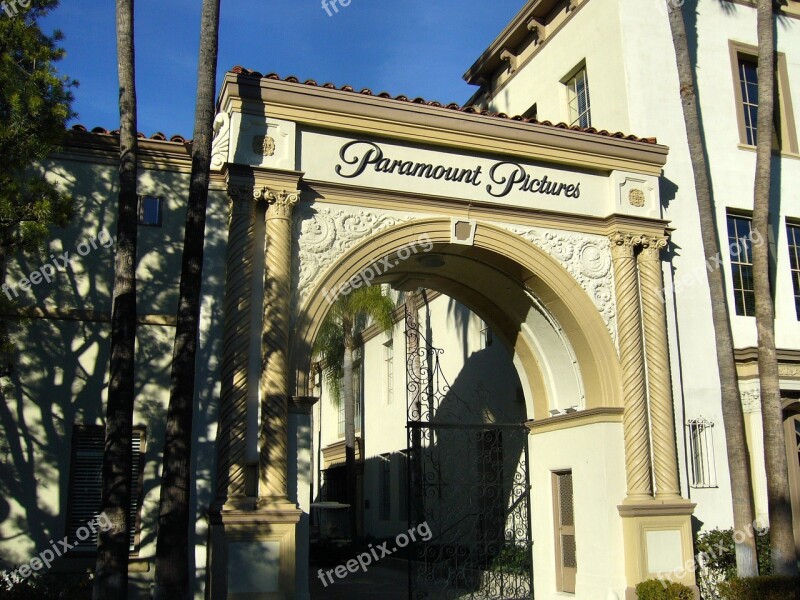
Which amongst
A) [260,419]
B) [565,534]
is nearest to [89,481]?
[260,419]

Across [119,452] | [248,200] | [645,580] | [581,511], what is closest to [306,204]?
[248,200]

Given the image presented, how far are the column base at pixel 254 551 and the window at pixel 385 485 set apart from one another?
14.2 meters

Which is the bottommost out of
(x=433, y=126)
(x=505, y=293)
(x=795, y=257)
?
(x=505, y=293)

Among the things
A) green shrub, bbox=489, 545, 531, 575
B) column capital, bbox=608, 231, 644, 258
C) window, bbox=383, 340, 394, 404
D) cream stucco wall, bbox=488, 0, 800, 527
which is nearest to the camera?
column capital, bbox=608, 231, 644, 258

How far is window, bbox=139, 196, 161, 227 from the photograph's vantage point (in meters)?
12.0

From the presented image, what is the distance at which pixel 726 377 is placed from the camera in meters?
13.5

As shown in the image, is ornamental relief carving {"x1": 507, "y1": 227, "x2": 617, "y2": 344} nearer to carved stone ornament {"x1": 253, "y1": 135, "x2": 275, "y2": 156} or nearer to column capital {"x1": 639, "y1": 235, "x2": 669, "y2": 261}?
column capital {"x1": 639, "y1": 235, "x2": 669, "y2": 261}

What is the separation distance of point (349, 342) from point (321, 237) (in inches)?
617

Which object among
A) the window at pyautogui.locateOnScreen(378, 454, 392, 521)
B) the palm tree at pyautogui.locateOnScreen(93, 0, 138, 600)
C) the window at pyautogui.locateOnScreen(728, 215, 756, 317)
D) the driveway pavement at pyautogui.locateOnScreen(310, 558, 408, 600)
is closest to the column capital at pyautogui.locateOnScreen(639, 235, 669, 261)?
the window at pyautogui.locateOnScreen(728, 215, 756, 317)

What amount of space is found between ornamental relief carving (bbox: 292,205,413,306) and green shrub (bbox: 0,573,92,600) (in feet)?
14.5

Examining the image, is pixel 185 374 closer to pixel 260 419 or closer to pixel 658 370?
pixel 260 419

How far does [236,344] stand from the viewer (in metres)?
11.3

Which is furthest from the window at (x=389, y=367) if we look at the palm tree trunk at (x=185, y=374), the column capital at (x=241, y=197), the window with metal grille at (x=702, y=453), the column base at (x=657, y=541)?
the palm tree trunk at (x=185, y=374)

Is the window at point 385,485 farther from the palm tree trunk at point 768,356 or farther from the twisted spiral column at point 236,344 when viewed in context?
the twisted spiral column at point 236,344
